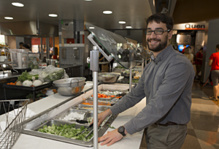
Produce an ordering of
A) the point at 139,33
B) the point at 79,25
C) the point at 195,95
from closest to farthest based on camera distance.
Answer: the point at 195,95 → the point at 79,25 → the point at 139,33

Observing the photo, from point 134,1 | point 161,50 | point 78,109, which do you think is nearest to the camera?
point 161,50

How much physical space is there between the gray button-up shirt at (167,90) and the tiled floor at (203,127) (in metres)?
1.80

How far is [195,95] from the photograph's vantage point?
627 centimetres

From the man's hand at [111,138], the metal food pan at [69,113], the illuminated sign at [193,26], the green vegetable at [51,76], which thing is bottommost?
the metal food pan at [69,113]

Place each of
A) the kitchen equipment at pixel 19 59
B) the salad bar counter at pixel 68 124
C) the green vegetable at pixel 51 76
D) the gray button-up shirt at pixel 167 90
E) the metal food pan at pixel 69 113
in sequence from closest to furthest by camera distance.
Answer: the gray button-up shirt at pixel 167 90
the salad bar counter at pixel 68 124
the metal food pan at pixel 69 113
the green vegetable at pixel 51 76
the kitchen equipment at pixel 19 59

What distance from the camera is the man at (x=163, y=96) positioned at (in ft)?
3.54

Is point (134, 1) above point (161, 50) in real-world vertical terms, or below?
above

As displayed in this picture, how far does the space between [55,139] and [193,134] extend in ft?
10.1

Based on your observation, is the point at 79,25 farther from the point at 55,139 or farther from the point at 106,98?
the point at 55,139

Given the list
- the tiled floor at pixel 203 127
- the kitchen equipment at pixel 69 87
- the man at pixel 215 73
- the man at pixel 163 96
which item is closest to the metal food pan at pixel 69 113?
the kitchen equipment at pixel 69 87

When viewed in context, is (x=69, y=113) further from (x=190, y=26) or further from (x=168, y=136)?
(x=190, y=26)

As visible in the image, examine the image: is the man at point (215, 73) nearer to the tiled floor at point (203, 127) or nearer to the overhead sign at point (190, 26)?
the tiled floor at point (203, 127)

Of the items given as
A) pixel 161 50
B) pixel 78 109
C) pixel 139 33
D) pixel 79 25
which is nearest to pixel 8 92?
pixel 78 109

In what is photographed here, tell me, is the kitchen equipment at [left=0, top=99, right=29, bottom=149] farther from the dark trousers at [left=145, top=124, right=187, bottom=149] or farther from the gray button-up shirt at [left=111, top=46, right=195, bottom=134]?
the dark trousers at [left=145, top=124, right=187, bottom=149]
